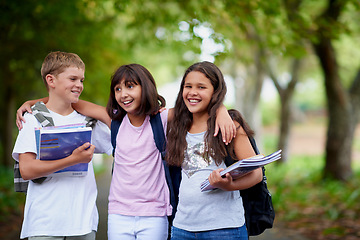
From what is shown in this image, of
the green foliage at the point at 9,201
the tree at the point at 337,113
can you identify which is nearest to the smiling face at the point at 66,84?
the green foliage at the point at 9,201

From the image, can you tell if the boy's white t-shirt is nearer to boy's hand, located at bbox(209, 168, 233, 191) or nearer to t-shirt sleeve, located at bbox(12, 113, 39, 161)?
t-shirt sleeve, located at bbox(12, 113, 39, 161)

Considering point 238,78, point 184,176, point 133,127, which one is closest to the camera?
point 184,176

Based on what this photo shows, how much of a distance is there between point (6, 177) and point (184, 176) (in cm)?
1008

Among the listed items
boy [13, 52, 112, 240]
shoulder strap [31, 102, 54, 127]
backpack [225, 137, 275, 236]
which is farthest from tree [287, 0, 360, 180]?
shoulder strap [31, 102, 54, 127]

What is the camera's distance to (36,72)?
11.8 metres

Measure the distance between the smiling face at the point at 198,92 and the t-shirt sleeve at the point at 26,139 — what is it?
1067 mm

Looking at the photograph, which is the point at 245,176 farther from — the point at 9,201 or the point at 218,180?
the point at 9,201

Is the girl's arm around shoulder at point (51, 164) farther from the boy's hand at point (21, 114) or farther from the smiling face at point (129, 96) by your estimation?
the smiling face at point (129, 96)

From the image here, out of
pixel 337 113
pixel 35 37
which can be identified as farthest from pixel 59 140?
pixel 337 113

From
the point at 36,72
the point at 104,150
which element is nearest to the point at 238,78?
the point at 36,72

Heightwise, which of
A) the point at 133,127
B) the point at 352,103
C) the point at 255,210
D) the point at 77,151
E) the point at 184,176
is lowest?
the point at 255,210

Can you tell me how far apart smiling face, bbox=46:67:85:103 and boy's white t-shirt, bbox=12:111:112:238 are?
198mm

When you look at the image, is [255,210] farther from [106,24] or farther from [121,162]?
[106,24]

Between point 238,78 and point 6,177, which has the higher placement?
point 238,78
